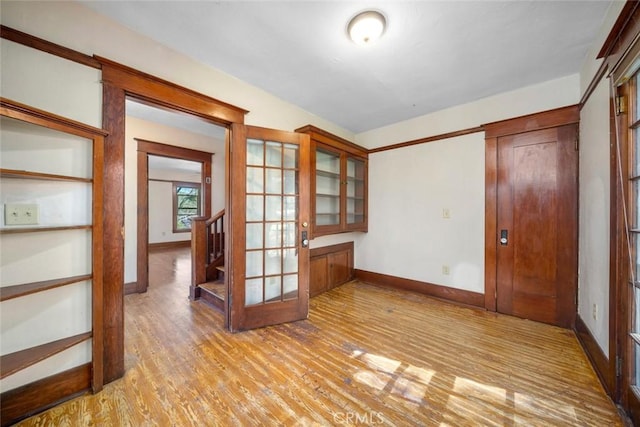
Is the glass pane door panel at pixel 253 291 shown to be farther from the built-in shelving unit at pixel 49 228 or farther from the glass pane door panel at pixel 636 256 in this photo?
the glass pane door panel at pixel 636 256

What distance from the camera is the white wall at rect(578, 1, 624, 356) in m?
1.66

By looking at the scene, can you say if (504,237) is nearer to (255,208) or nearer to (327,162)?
(327,162)

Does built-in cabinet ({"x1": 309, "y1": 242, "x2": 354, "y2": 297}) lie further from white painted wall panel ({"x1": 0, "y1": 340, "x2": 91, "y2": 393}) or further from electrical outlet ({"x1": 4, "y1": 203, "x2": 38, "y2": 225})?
electrical outlet ({"x1": 4, "y1": 203, "x2": 38, "y2": 225})

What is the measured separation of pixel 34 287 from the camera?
4.29 ft

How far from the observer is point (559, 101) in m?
2.42

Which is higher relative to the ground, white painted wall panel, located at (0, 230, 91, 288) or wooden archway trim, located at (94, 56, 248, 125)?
wooden archway trim, located at (94, 56, 248, 125)

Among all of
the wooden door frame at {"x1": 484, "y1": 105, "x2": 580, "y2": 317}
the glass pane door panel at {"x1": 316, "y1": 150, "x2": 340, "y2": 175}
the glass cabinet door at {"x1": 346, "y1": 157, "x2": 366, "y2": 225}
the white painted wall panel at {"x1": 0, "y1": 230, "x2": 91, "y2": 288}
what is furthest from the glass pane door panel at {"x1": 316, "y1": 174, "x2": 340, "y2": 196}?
the white painted wall panel at {"x1": 0, "y1": 230, "x2": 91, "y2": 288}

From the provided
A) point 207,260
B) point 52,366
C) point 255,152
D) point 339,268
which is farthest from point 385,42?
point 207,260

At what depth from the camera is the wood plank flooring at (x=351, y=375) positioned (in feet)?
4.55

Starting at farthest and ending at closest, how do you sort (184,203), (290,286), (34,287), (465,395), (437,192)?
1. (184,203)
2. (437,192)
3. (290,286)
4. (465,395)
5. (34,287)

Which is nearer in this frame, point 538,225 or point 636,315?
point 636,315

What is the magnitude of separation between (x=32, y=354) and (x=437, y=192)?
3.89 meters

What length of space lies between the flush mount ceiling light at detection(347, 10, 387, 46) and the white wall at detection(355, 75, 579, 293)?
6.10 feet

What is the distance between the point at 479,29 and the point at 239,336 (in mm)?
3291
